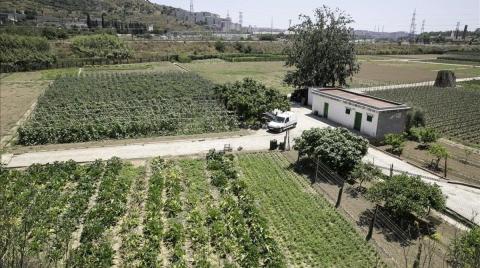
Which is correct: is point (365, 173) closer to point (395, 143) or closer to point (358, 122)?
point (395, 143)

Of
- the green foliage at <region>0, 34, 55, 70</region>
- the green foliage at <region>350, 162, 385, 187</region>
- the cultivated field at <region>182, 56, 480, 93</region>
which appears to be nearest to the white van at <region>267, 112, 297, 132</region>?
the green foliage at <region>350, 162, 385, 187</region>

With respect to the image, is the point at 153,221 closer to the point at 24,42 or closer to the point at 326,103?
the point at 326,103

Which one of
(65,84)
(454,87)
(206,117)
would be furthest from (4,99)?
(454,87)

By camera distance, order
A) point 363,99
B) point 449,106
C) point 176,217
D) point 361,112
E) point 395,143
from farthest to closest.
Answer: point 449,106 → point 363,99 → point 361,112 → point 395,143 → point 176,217

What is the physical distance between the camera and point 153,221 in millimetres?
17797

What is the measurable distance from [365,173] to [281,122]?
39.5 feet

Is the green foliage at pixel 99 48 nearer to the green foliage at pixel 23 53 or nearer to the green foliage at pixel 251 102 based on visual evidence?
the green foliage at pixel 23 53

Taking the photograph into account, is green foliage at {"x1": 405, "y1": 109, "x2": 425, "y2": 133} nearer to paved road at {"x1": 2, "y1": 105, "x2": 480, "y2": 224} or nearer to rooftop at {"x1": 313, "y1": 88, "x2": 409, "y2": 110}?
rooftop at {"x1": 313, "y1": 88, "x2": 409, "y2": 110}

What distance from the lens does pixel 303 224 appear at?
61.2ft

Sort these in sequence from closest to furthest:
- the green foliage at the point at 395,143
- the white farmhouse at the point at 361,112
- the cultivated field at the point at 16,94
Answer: the green foliage at the point at 395,143
the white farmhouse at the point at 361,112
the cultivated field at the point at 16,94

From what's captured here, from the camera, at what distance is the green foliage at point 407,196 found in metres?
17.9

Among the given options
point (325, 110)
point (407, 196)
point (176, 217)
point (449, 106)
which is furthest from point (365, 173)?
point (449, 106)

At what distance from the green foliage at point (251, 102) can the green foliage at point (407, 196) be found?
17.0 m

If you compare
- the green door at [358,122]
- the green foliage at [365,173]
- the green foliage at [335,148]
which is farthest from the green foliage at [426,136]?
the green foliage at [365,173]
